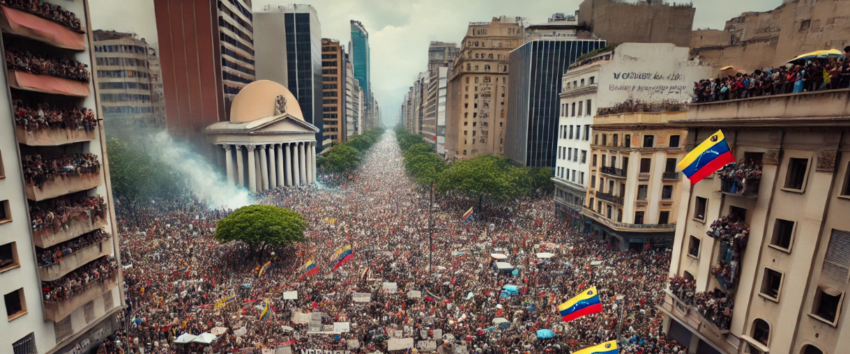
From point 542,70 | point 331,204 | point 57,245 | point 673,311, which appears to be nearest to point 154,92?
point 331,204

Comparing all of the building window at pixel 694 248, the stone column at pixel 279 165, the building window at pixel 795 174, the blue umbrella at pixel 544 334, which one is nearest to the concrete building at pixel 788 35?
the building window at pixel 694 248

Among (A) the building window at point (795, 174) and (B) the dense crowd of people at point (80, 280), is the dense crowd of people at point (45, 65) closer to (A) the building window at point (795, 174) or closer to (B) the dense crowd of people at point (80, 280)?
(B) the dense crowd of people at point (80, 280)

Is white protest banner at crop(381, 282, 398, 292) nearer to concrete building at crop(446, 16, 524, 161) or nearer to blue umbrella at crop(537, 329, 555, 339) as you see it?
blue umbrella at crop(537, 329, 555, 339)

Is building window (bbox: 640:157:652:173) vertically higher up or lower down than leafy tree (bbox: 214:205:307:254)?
higher up

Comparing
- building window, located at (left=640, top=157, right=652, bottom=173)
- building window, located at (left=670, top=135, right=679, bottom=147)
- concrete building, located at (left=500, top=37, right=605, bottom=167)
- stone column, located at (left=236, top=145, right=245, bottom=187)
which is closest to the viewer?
building window, located at (left=670, top=135, right=679, bottom=147)

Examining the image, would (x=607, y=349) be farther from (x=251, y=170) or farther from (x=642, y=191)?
(x=251, y=170)

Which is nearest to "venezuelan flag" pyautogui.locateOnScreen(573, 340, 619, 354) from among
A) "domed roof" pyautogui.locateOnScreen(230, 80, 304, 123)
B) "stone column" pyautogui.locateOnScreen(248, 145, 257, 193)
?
"stone column" pyautogui.locateOnScreen(248, 145, 257, 193)
